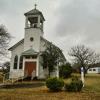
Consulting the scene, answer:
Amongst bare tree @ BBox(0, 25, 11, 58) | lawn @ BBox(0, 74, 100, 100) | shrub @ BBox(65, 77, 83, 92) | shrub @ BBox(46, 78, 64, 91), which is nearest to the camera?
lawn @ BBox(0, 74, 100, 100)

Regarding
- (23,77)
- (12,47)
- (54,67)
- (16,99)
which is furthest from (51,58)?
(16,99)

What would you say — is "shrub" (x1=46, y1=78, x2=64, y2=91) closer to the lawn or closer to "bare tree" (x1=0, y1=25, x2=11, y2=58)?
the lawn

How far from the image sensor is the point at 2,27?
3275 centimetres

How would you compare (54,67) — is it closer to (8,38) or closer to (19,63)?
(19,63)

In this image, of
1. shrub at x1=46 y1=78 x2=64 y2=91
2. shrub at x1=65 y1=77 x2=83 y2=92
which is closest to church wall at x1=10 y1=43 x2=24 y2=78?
shrub at x1=46 y1=78 x2=64 y2=91

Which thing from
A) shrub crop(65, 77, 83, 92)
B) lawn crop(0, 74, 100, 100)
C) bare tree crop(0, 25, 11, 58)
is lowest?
lawn crop(0, 74, 100, 100)

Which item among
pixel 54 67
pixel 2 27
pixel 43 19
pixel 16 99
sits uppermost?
pixel 43 19

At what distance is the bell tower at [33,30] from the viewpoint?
111 feet

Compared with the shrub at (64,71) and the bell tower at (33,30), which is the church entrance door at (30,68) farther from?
the shrub at (64,71)

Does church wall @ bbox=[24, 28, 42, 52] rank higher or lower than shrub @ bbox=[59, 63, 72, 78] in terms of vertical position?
higher

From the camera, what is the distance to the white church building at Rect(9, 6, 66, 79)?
3278cm

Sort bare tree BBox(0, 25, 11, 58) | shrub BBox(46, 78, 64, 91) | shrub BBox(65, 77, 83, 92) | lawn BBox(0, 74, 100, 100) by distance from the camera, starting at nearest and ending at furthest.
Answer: lawn BBox(0, 74, 100, 100)
shrub BBox(65, 77, 83, 92)
shrub BBox(46, 78, 64, 91)
bare tree BBox(0, 25, 11, 58)

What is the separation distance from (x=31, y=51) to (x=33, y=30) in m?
3.71

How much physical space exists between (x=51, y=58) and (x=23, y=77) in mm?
5123
